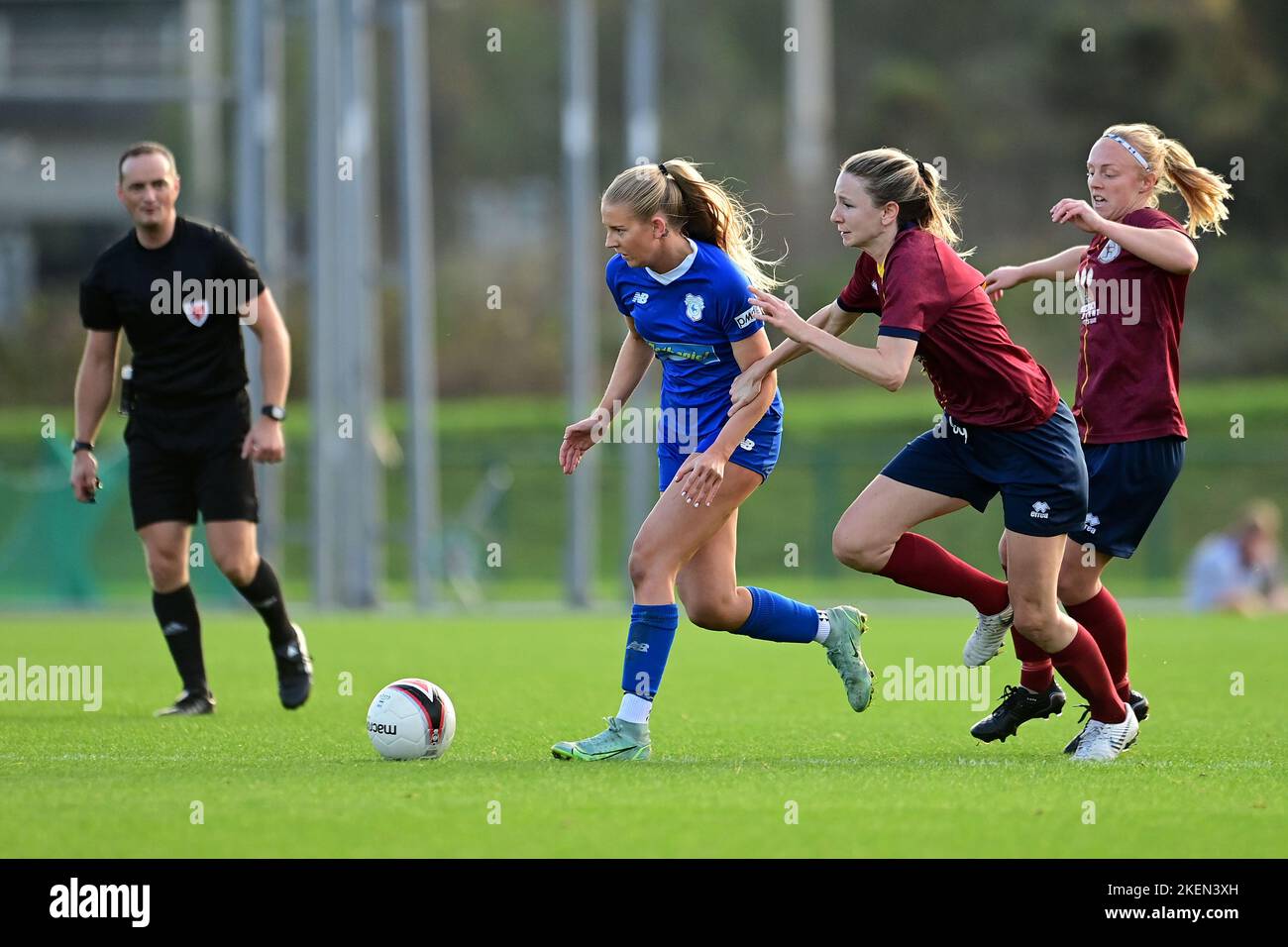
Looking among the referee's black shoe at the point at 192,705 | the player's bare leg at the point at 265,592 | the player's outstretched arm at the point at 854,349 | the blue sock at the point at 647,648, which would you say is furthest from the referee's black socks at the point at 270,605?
the player's outstretched arm at the point at 854,349

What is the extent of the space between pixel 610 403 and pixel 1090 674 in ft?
6.51

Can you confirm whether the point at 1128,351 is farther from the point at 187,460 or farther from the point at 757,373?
the point at 187,460

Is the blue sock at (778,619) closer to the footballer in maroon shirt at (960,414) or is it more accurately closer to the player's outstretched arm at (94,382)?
the footballer in maroon shirt at (960,414)

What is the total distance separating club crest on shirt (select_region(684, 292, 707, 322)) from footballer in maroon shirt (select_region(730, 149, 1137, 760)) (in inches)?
12.9

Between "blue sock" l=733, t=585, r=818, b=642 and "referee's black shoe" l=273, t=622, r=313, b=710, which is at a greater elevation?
"blue sock" l=733, t=585, r=818, b=642

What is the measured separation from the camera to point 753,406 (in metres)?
6.54

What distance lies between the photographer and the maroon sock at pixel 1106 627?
7.23m

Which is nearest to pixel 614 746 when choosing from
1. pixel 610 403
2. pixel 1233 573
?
pixel 610 403

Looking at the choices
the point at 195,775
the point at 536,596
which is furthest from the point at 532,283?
the point at 195,775

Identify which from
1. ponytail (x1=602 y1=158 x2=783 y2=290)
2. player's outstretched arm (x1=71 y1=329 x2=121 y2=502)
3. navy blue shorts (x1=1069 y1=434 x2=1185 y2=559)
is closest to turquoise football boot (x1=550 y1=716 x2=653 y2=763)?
ponytail (x1=602 y1=158 x2=783 y2=290)

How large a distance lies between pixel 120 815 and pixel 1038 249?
31.0 metres

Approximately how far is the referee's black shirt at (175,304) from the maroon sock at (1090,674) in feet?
12.7

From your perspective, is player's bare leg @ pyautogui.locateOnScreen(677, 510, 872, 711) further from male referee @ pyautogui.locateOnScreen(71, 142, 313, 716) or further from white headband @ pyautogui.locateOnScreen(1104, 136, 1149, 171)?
male referee @ pyautogui.locateOnScreen(71, 142, 313, 716)

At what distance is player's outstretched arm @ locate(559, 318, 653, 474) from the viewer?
6.89m
